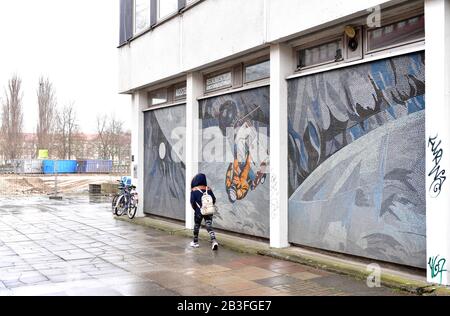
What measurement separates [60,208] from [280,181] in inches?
511

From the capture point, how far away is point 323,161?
29.1 feet

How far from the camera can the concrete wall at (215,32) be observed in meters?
8.69

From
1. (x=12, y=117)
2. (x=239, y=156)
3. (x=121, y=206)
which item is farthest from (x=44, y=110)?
(x=239, y=156)

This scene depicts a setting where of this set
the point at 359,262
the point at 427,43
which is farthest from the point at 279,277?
the point at 427,43

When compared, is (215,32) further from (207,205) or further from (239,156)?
(207,205)

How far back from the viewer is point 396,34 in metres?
7.66

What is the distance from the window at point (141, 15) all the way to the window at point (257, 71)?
16.9 ft

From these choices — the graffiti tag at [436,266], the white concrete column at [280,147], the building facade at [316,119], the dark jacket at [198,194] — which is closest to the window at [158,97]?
the building facade at [316,119]

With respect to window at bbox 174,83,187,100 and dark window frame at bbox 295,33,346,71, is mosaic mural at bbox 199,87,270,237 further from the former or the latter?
window at bbox 174,83,187,100

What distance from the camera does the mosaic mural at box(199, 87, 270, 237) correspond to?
10438mm

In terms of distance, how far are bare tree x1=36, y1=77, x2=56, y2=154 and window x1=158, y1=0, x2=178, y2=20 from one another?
55.3m

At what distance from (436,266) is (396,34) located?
3501mm

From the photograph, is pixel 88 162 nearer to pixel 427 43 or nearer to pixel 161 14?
pixel 161 14


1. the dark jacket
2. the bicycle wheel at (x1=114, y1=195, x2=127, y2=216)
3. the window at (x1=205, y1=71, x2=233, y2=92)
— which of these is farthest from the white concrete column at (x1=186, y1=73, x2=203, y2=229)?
the bicycle wheel at (x1=114, y1=195, x2=127, y2=216)
